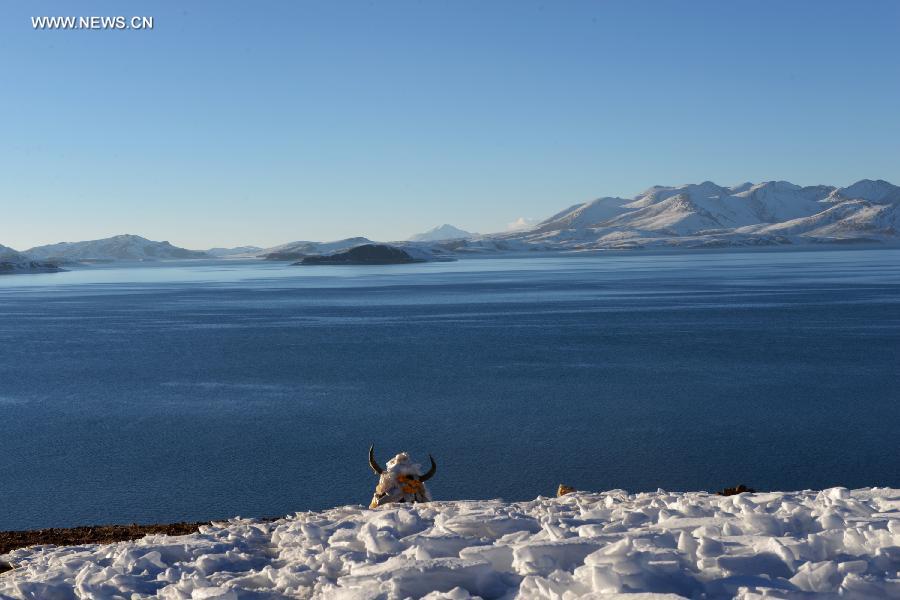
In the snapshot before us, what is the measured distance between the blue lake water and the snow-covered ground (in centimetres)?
843

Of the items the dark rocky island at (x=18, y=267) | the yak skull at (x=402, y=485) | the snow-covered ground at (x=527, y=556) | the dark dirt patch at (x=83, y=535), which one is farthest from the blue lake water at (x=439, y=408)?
the dark rocky island at (x=18, y=267)

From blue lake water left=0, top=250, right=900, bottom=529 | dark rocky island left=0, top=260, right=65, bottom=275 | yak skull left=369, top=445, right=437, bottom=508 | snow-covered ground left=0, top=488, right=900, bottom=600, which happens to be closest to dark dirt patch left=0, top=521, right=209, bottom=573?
snow-covered ground left=0, top=488, right=900, bottom=600

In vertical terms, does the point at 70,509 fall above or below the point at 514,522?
below

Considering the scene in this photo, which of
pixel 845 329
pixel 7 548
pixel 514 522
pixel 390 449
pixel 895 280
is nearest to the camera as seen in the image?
pixel 514 522

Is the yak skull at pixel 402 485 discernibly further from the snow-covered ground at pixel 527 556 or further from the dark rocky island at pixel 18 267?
the dark rocky island at pixel 18 267

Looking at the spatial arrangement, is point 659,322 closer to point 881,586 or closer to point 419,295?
point 419,295

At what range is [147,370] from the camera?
3812 centimetres

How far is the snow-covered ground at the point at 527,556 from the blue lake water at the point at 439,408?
8428 mm

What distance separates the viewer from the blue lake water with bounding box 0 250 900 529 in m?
19.3

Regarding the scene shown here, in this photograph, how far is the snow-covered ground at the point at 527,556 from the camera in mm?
6723

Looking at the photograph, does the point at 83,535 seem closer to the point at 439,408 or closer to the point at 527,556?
the point at 527,556

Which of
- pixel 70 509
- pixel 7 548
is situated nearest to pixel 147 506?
pixel 70 509

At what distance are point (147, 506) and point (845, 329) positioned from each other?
133 ft

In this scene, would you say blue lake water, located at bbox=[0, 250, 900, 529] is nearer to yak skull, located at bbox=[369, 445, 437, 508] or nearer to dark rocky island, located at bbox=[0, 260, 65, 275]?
yak skull, located at bbox=[369, 445, 437, 508]
